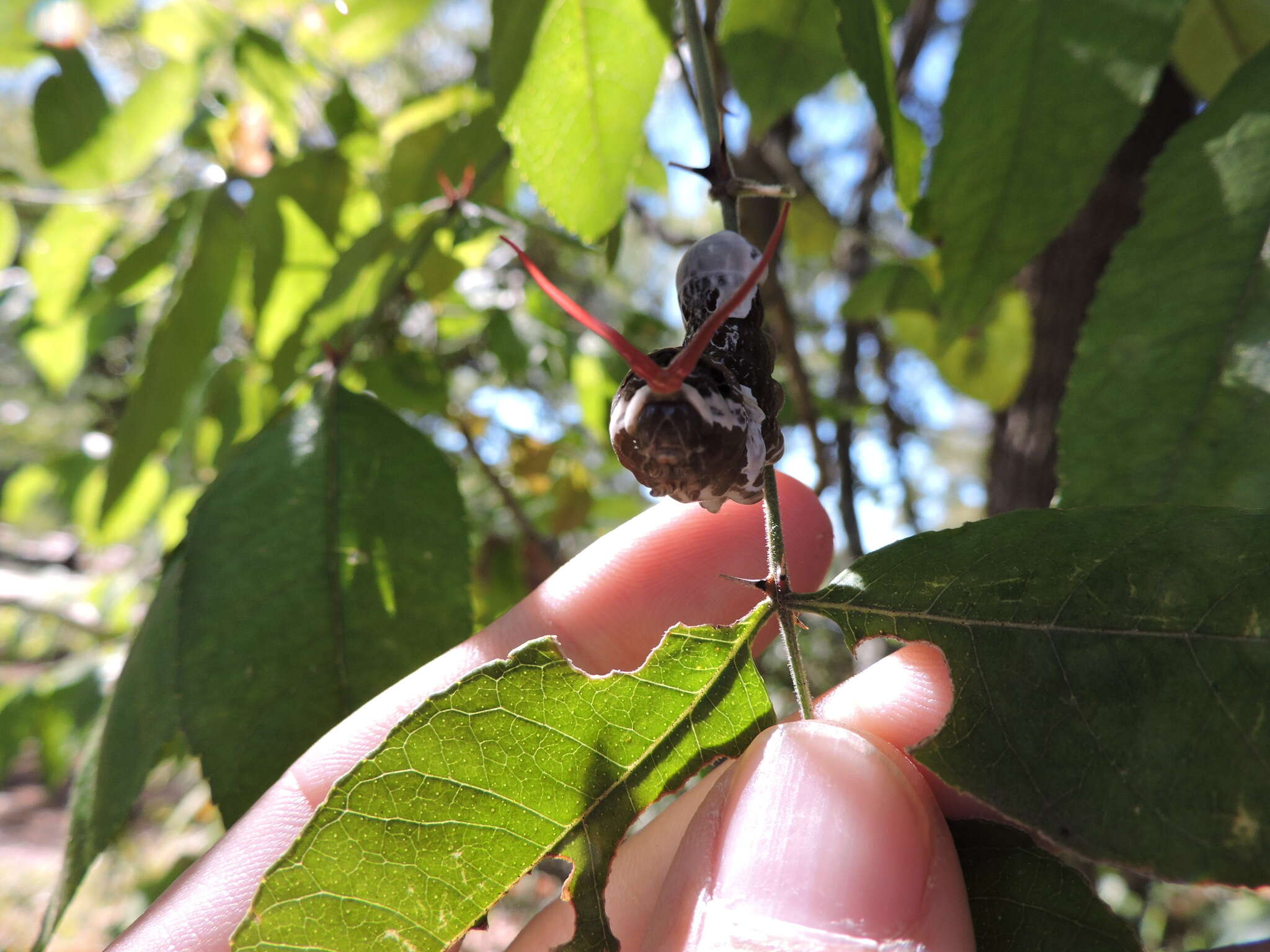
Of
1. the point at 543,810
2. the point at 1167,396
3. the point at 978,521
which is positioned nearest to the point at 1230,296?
the point at 1167,396

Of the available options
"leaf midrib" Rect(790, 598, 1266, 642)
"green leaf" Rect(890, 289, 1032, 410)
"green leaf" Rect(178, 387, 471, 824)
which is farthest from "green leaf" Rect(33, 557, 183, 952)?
"green leaf" Rect(890, 289, 1032, 410)

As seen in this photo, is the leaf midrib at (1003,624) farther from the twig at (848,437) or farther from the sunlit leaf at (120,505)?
the sunlit leaf at (120,505)

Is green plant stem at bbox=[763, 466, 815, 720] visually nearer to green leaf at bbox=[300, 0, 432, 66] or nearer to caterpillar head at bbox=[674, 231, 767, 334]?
caterpillar head at bbox=[674, 231, 767, 334]

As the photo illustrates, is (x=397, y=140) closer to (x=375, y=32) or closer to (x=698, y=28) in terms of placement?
(x=375, y=32)

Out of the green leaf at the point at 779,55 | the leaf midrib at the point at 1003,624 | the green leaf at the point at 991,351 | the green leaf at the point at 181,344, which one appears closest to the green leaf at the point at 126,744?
the green leaf at the point at 181,344

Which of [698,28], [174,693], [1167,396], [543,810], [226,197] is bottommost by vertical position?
[543,810]

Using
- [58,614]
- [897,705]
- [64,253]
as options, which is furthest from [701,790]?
[58,614]

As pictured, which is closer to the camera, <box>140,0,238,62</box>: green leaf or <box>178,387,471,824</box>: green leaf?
<box>178,387,471,824</box>: green leaf
